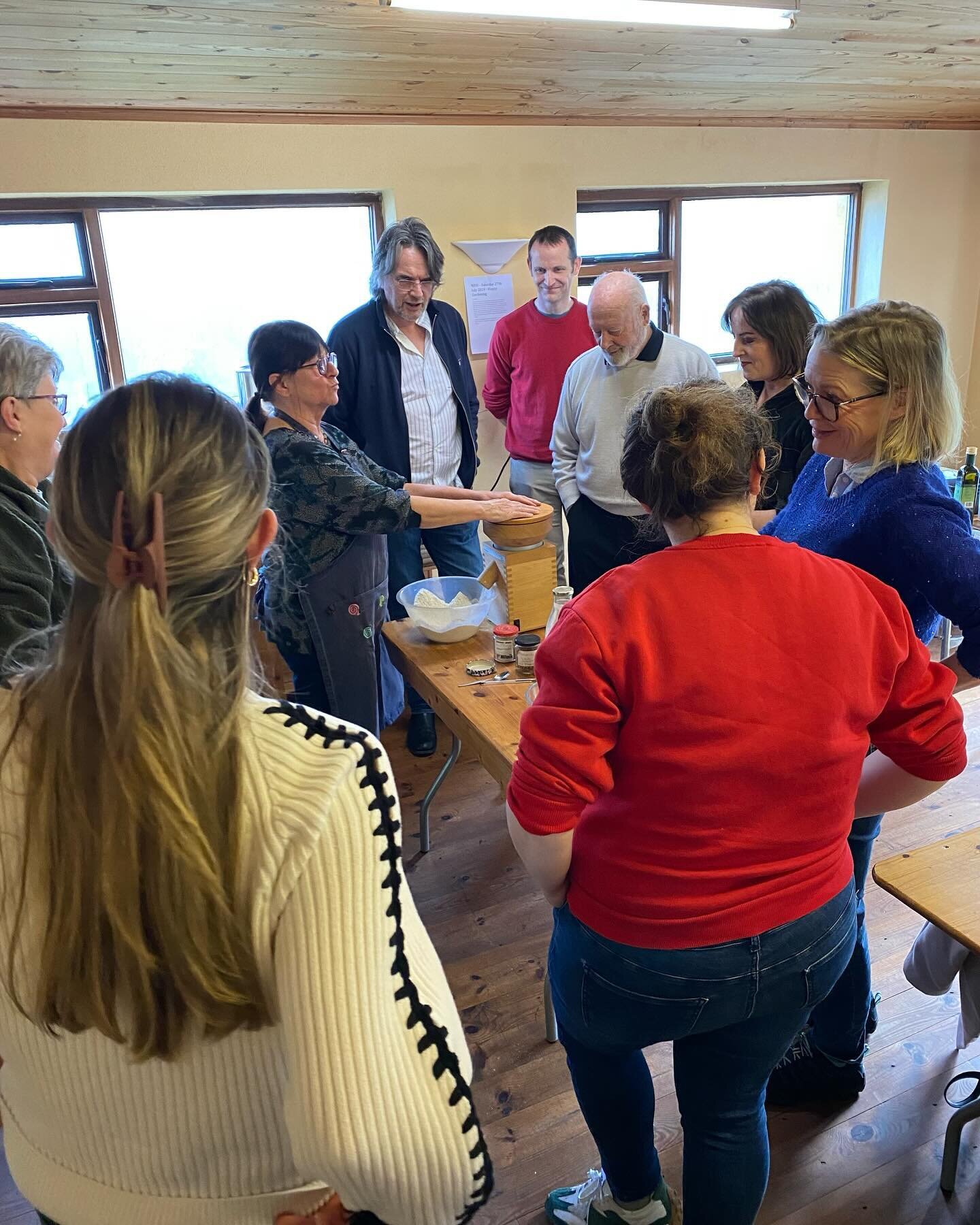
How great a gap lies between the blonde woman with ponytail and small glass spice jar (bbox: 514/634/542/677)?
1.24 meters

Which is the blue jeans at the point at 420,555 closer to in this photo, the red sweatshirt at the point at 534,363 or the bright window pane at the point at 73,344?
the red sweatshirt at the point at 534,363

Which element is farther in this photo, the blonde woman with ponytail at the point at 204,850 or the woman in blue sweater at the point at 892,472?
the woman in blue sweater at the point at 892,472

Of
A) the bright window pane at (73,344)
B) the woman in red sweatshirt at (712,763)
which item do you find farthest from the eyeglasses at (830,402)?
the bright window pane at (73,344)

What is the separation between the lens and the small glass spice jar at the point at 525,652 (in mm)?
1931

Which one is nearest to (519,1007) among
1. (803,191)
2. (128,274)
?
(128,274)

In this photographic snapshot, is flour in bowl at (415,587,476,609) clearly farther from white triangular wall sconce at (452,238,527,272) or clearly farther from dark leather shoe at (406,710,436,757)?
white triangular wall sconce at (452,238,527,272)

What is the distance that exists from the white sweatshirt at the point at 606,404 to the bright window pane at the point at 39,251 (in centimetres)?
199

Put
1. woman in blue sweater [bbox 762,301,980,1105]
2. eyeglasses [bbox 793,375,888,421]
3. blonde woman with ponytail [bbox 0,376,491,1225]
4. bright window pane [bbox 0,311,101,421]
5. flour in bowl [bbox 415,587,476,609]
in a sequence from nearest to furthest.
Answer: blonde woman with ponytail [bbox 0,376,491,1225] → woman in blue sweater [bbox 762,301,980,1105] → eyeglasses [bbox 793,375,888,421] → flour in bowl [bbox 415,587,476,609] → bright window pane [bbox 0,311,101,421]

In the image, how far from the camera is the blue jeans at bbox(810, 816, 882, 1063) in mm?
1504

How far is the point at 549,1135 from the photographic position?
5.55 feet

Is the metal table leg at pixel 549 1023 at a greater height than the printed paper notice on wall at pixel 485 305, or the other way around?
the printed paper notice on wall at pixel 485 305

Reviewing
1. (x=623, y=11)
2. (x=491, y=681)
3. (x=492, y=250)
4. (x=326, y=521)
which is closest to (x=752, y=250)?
(x=492, y=250)

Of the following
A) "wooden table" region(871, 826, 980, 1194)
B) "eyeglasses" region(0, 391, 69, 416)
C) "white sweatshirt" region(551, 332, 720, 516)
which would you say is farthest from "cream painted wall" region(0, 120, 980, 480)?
"wooden table" region(871, 826, 980, 1194)

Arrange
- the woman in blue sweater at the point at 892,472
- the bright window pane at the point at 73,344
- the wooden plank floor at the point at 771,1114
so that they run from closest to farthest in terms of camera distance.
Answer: the woman in blue sweater at the point at 892,472 < the wooden plank floor at the point at 771,1114 < the bright window pane at the point at 73,344
